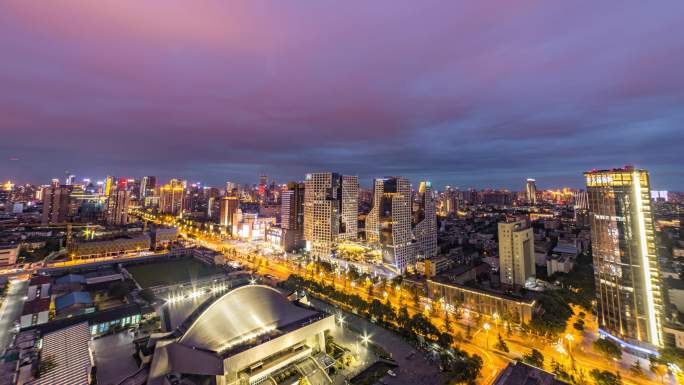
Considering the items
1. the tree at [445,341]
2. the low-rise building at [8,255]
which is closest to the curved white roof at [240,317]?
the tree at [445,341]

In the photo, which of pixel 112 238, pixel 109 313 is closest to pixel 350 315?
pixel 109 313

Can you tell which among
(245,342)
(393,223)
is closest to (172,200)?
(393,223)

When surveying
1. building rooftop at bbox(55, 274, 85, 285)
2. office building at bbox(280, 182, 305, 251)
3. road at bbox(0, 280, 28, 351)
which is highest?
office building at bbox(280, 182, 305, 251)

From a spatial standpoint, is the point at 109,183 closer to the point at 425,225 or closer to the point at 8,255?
the point at 8,255

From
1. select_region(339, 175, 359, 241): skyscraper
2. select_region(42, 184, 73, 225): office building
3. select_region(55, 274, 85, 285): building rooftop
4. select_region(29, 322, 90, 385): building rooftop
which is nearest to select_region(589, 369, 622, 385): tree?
select_region(29, 322, 90, 385): building rooftop

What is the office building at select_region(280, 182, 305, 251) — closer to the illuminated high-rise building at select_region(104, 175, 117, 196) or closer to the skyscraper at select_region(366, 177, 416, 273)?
the skyscraper at select_region(366, 177, 416, 273)

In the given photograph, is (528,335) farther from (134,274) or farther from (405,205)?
(134,274)
